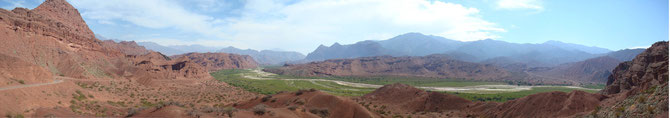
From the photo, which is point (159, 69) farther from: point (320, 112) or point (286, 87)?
point (320, 112)

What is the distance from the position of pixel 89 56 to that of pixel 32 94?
3309 centimetres

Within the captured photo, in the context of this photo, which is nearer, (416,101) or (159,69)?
(416,101)

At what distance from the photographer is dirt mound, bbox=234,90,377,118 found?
2541cm

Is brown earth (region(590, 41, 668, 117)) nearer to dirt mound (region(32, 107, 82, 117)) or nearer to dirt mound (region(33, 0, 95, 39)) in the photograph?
dirt mound (region(32, 107, 82, 117))

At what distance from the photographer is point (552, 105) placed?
107 ft

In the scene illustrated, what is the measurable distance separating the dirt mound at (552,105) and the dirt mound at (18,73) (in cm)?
5682

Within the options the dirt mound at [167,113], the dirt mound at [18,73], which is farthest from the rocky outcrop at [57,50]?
the dirt mound at [167,113]

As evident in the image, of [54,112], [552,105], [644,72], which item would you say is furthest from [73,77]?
[644,72]

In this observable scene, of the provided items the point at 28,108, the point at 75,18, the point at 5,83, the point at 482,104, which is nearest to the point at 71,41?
the point at 5,83

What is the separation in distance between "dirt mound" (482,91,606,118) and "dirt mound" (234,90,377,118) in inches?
719

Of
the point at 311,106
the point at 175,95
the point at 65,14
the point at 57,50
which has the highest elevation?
the point at 65,14

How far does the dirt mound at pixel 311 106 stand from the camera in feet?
83.4

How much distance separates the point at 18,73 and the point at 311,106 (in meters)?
34.3

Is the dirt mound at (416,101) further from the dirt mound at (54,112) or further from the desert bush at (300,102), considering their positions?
the dirt mound at (54,112)
